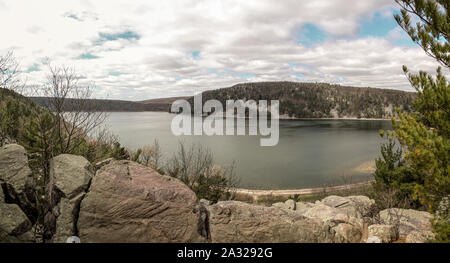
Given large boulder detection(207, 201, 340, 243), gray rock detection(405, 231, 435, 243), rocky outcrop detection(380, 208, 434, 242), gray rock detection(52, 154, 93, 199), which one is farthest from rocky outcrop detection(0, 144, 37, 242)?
rocky outcrop detection(380, 208, 434, 242)

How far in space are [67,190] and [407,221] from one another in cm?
1051

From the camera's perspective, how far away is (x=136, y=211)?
5973mm

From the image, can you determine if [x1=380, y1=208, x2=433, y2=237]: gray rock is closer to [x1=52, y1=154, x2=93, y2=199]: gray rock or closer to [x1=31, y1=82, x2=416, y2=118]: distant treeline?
[x1=52, y1=154, x2=93, y2=199]: gray rock

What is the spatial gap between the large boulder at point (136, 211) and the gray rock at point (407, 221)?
609 centimetres

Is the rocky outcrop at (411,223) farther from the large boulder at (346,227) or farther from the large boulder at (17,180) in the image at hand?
the large boulder at (17,180)

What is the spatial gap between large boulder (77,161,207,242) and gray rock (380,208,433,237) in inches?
240

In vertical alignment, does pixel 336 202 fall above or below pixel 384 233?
below

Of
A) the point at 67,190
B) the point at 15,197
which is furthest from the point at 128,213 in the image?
the point at 15,197

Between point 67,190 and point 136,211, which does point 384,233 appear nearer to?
point 136,211

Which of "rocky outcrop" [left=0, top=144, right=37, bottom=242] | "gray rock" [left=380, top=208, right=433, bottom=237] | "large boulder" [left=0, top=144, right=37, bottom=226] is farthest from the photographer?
"gray rock" [left=380, top=208, right=433, bottom=237]

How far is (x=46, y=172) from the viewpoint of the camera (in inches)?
290

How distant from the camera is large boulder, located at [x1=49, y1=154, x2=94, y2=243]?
5.71 metres

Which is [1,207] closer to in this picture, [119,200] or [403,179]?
[119,200]

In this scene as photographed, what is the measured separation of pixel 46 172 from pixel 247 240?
6.17 meters
